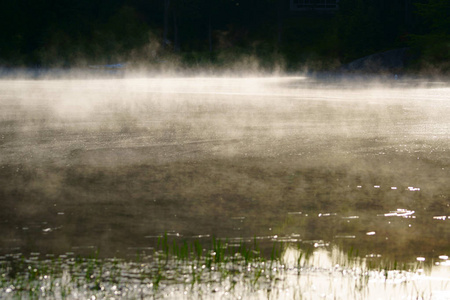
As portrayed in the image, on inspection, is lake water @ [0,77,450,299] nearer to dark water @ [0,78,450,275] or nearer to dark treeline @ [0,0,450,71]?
dark water @ [0,78,450,275]

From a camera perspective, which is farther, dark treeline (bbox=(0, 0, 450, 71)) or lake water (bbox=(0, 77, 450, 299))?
dark treeline (bbox=(0, 0, 450, 71))

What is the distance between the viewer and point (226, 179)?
9.60 m

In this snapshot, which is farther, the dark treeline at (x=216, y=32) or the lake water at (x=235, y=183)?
the dark treeline at (x=216, y=32)

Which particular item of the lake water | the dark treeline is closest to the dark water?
the lake water

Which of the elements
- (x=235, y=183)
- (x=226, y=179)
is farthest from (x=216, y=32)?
(x=235, y=183)

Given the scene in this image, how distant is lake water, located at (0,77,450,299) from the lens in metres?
6.45

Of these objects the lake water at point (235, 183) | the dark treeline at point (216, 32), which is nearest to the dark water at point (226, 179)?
the lake water at point (235, 183)

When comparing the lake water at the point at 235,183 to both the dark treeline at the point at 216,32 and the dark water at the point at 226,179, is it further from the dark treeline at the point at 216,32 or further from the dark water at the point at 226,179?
the dark treeline at the point at 216,32

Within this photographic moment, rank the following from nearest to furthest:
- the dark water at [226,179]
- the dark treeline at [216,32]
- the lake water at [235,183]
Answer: the lake water at [235,183]
the dark water at [226,179]
the dark treeline at [216,32]

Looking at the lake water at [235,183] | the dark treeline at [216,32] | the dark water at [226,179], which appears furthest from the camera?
the dark treeline at [216,32]

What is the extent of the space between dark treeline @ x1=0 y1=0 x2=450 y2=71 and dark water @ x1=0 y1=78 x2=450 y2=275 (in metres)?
32.7

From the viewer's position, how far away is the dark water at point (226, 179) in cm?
668

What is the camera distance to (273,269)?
18.2ft

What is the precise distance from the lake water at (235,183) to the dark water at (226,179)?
2cm
